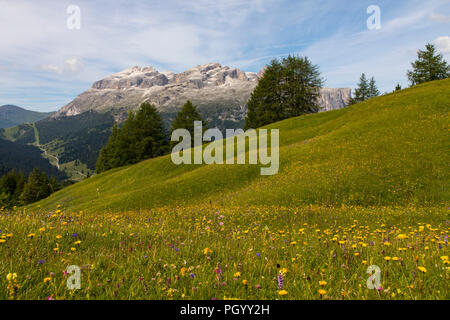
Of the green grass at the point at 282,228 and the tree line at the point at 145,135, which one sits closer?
the green grass at the point at 282,228

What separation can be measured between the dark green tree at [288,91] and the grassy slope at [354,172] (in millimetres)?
29219

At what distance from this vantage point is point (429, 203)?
14.7 metres

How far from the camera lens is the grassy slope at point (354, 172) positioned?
55.2 ft

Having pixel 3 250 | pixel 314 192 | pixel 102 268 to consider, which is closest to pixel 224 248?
pixel 102 268

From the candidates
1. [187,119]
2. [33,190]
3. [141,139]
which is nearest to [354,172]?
[187,119]

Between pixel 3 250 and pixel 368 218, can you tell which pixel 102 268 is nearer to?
pixel 3 250

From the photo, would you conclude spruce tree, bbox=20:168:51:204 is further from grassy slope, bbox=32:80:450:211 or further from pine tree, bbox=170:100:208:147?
grassy slope, bbox=32:80:450:211

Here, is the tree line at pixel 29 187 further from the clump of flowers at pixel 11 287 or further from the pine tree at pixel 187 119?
the clump of flowers at pixel 11 287

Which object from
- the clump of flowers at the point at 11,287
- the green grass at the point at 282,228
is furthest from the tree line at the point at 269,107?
the clump of flowers at the point at 11,287

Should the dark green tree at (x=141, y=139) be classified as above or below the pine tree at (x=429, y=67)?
below

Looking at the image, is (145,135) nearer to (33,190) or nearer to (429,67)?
(33,190)

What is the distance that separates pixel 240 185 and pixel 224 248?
739 inches

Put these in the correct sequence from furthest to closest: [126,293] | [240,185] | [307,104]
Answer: [307,104] < [240,185] < [126,293]

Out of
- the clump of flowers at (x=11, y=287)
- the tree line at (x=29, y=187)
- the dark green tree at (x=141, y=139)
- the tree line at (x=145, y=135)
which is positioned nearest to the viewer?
the clump of flowers at (x=11, y=287)
